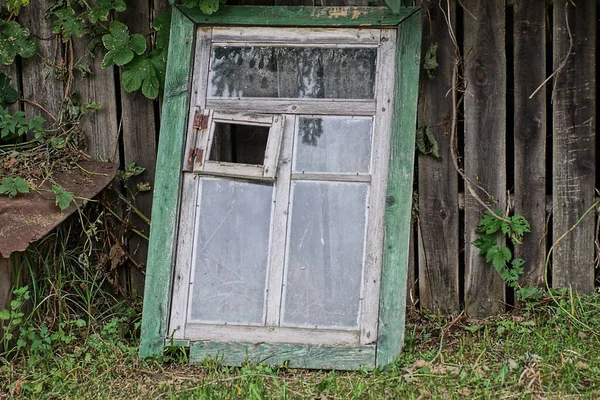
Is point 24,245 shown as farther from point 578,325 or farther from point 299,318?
point 578,325

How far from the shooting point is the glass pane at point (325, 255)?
373 cm

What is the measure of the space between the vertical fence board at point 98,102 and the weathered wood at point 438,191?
5.56 ft

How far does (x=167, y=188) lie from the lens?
3832 millimetres

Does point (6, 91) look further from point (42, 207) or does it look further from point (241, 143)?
point (241, 143)

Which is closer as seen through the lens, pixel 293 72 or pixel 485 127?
pixel 293 72

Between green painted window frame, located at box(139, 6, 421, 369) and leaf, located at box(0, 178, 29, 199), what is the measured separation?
2.12ft

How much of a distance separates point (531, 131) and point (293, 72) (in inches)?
50.9

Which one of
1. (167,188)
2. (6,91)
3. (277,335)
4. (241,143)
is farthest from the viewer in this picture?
(6,91)

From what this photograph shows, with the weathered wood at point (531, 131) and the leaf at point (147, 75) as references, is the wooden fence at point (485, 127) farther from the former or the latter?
the leaf at point (147, 75)

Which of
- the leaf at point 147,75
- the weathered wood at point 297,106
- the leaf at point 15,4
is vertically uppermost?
the leaf at point 15,4

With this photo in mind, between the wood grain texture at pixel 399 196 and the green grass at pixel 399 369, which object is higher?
the wood grain texture at pixel 399 196

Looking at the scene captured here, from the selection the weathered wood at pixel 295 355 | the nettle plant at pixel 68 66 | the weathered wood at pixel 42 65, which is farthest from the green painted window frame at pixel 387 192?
the weathered wood at pixel 42 65

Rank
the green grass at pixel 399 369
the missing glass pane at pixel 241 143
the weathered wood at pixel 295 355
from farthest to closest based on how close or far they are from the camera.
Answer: the missing glass pane at pixel 241 143
the weathered wood at pixel 295 355
the green grass at pixel 399 369

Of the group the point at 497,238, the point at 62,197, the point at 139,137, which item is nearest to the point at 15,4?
the point at 139,137
